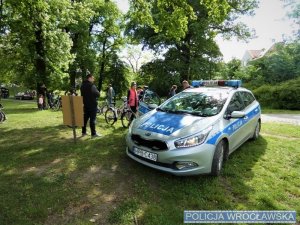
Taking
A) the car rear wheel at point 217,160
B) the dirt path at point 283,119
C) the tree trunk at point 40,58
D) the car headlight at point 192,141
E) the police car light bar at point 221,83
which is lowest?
the dirt path at point 283,119

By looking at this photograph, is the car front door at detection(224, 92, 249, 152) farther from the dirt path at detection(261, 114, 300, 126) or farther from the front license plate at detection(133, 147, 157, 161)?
the dirt path at detection(261, 114, 300, 126)

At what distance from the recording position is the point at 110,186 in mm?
4812

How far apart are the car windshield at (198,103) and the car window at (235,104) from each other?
0.19 metres

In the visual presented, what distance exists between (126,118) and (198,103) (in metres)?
4.70

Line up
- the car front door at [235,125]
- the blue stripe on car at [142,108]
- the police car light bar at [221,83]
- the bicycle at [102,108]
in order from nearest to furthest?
the car front door at [235,125] → the police car light bar at [221,83] → the blue stripe on car at [142,108] → the bicycle at [102,108]

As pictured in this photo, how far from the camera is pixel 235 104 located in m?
6.46

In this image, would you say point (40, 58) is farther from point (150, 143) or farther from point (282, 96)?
point (282, 96)

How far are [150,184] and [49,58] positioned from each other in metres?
16.6

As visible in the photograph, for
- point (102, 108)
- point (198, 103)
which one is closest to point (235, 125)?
point (198, 103)

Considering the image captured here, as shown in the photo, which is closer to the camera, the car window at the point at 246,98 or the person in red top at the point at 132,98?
the car window at the point at 246,98

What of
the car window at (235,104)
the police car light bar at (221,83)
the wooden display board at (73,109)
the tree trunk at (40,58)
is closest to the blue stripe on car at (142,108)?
the police car light bar at (221,83)

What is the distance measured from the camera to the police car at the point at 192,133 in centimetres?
478

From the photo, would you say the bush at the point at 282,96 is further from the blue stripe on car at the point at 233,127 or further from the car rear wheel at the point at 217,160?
the car rear wheel at the point at 217,160

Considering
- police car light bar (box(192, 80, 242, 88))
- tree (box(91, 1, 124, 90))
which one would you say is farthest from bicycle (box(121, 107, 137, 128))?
tree (box(91, 1, 124, 90))
